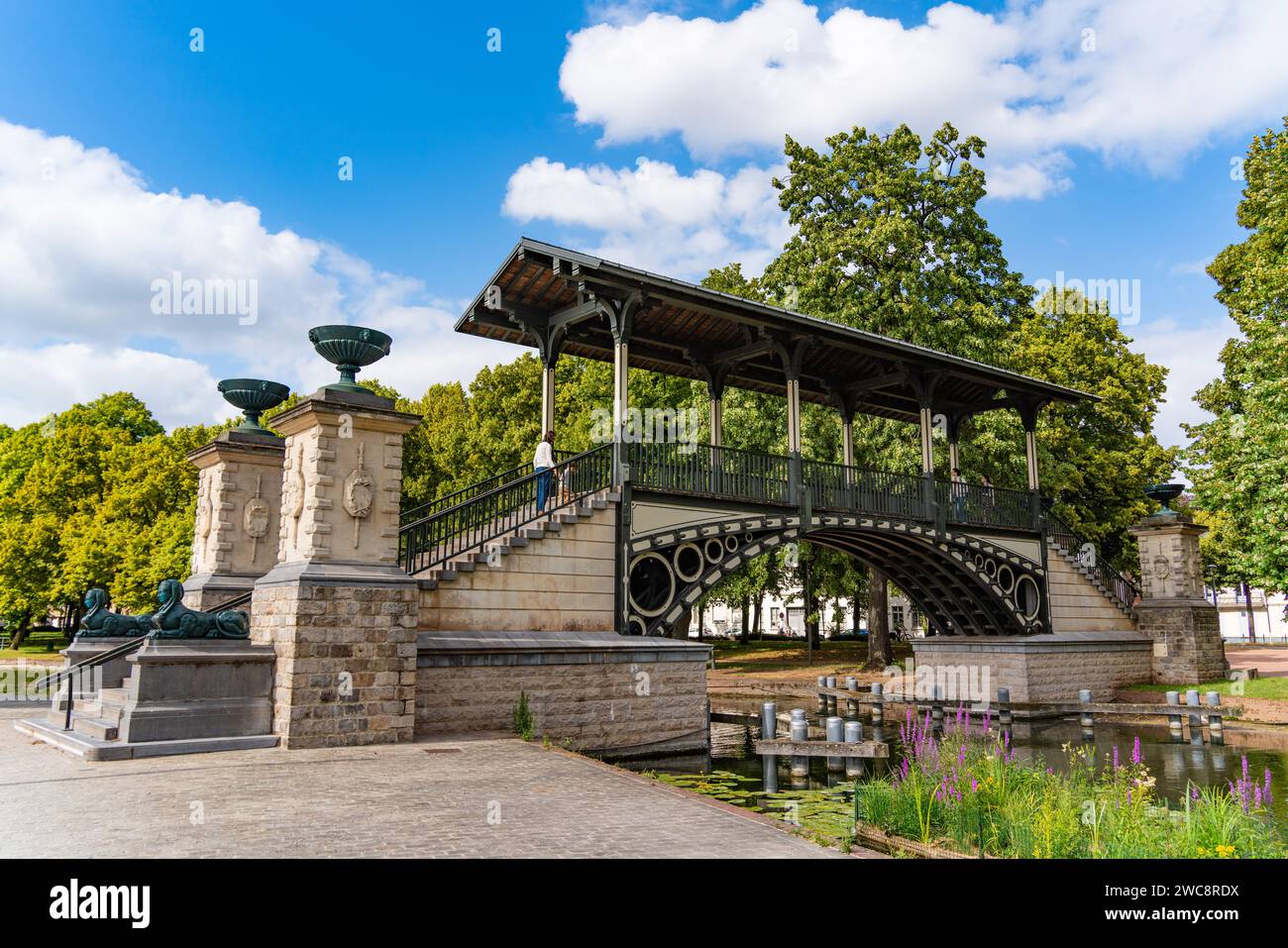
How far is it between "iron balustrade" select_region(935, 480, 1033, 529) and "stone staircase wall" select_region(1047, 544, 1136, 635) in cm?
156

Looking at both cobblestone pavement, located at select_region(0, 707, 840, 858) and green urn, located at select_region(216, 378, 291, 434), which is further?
green urn, located at select_region(216, 378, 291, 434)

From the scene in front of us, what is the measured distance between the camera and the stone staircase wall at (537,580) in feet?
45.0

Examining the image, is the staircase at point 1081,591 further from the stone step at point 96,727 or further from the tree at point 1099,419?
the stone step at point 96,727

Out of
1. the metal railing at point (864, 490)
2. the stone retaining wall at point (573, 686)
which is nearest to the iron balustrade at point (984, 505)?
the metal railing at point (864, 490)

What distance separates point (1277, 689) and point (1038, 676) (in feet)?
17.2

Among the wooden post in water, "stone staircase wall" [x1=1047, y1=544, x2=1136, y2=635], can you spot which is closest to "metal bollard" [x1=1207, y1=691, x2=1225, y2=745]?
"stone staircase wall" [x1=1047, y1=544, x2=1136, y2=635]

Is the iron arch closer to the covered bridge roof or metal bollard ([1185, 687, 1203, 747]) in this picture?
the covered bridge roof

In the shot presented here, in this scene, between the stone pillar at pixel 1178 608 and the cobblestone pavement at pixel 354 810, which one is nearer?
the cobblestone pavement at pixel 354 810

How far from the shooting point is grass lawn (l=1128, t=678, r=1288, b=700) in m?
21.3

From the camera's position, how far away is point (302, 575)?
11047 millimetres

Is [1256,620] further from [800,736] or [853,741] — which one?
[800,736]

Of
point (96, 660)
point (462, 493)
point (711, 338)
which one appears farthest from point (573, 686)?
point (711, 338)

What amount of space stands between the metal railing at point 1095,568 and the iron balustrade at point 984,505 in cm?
144

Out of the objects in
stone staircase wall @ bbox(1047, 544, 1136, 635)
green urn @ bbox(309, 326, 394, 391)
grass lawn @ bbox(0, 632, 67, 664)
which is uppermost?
green urn @ bbox(309, 326, 394, 391)
